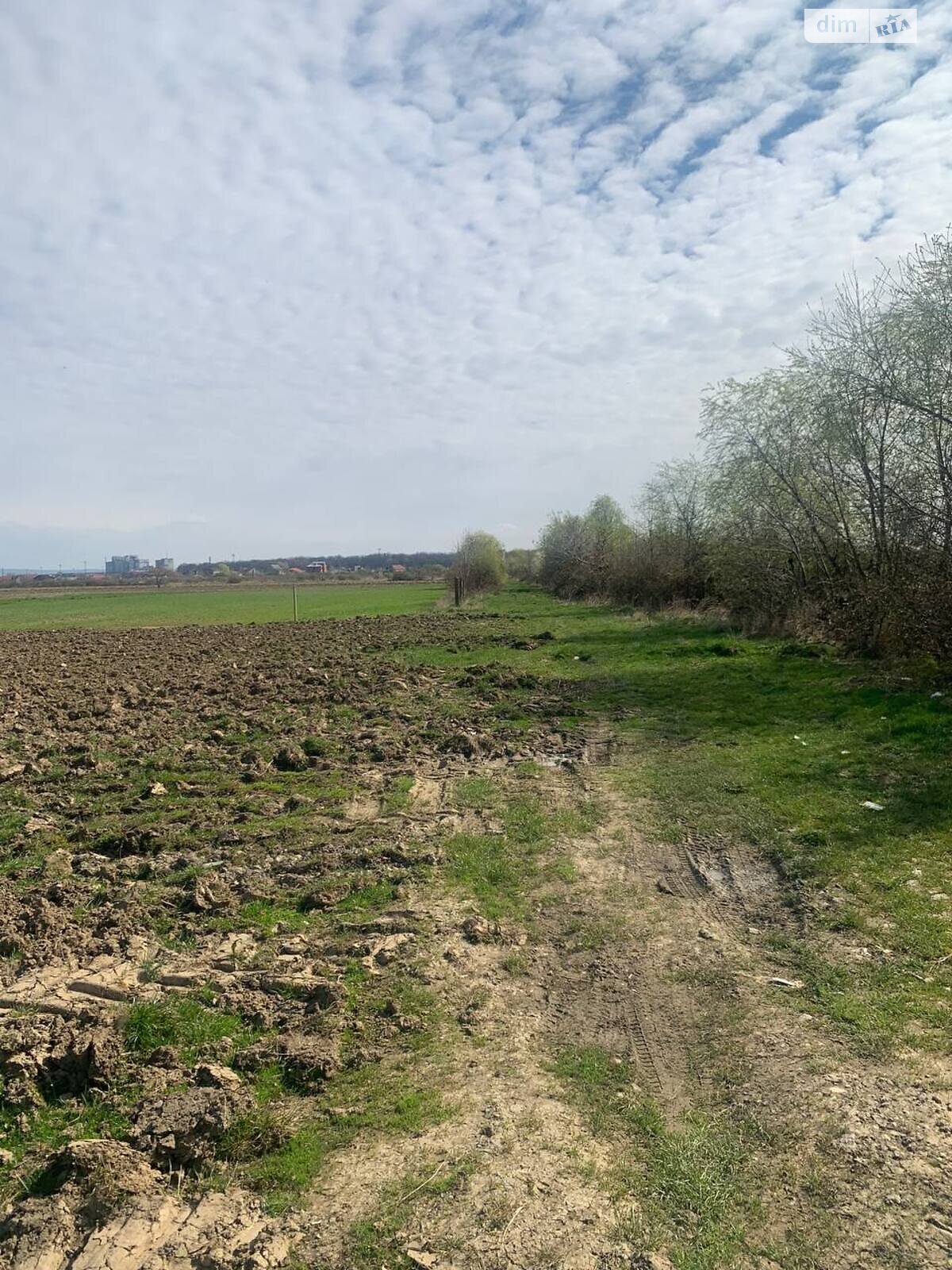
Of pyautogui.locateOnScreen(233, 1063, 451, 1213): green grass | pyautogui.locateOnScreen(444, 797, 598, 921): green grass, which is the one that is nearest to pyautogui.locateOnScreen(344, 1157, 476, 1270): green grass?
pyautogui.locateOnScreen(233, 1063, 451, 1213): green grass

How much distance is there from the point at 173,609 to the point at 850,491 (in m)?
53.9

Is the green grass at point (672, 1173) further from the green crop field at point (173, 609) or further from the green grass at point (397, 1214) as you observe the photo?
the green crop field at point (173, 609)

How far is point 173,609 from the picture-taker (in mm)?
60094

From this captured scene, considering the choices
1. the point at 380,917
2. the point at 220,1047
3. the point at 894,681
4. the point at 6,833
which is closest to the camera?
the point at 220,1047

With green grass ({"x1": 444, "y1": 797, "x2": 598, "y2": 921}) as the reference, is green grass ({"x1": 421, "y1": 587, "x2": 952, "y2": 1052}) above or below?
above

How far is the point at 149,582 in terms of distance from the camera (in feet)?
393

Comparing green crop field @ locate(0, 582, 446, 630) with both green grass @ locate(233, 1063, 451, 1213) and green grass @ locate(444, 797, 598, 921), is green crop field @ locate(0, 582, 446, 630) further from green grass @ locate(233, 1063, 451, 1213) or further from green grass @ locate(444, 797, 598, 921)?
green grass @ locate(233, 1063, 451, 1213)

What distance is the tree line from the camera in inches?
545

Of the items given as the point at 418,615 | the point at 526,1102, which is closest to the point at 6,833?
the point at 526,1102

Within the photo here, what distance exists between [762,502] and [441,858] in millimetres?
19014

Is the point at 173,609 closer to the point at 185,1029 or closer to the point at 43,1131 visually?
the point at 185,1029

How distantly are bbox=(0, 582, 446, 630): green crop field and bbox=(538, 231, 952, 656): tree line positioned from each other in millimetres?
26861

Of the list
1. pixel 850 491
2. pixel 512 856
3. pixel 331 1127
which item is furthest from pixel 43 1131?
pixel 850 491

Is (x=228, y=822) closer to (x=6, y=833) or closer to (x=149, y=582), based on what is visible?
(x=6, y=833)
